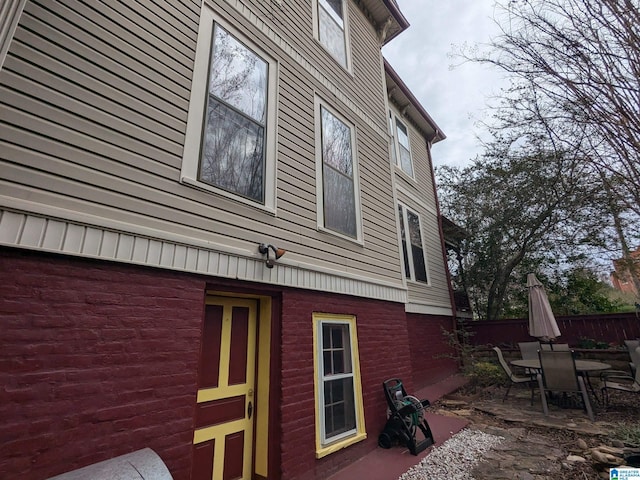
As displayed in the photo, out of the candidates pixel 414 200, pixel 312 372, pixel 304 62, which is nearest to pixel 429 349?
pixel 414 200

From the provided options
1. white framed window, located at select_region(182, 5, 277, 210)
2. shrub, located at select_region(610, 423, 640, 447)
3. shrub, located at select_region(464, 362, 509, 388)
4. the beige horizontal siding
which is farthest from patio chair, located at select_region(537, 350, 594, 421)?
white framed window, located at select_region(182, 5, 277, 210)

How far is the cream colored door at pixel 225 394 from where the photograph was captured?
2900mm

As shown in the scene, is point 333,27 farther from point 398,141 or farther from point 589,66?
point 589,66

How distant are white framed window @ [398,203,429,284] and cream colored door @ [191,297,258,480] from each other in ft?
19.7

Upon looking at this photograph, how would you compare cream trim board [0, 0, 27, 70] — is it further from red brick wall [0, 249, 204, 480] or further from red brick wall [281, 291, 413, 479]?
red brick wall [281, 291, 413, 479]

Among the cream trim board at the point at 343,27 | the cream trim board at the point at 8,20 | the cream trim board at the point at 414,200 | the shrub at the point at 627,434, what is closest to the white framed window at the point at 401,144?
the cream trim board at the point at 414,200

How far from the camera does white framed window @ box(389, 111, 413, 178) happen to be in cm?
949

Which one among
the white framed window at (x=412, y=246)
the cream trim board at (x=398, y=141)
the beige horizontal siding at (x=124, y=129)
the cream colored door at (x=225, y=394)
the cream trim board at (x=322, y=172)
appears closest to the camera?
the beige horizontal siding at (x=124, y=129)

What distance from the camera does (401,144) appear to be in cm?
1003

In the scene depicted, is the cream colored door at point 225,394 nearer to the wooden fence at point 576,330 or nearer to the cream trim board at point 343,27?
the cream trim board at point 343,27

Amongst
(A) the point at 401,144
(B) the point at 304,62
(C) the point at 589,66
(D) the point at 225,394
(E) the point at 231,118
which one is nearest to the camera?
(C) the point at 589,66

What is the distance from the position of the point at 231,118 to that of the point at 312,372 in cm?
328

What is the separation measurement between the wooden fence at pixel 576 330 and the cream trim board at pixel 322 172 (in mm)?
7822

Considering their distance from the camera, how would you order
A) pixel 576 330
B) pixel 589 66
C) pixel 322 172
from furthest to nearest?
pixel 576 330
pixel 322 172
pixel 589 66
